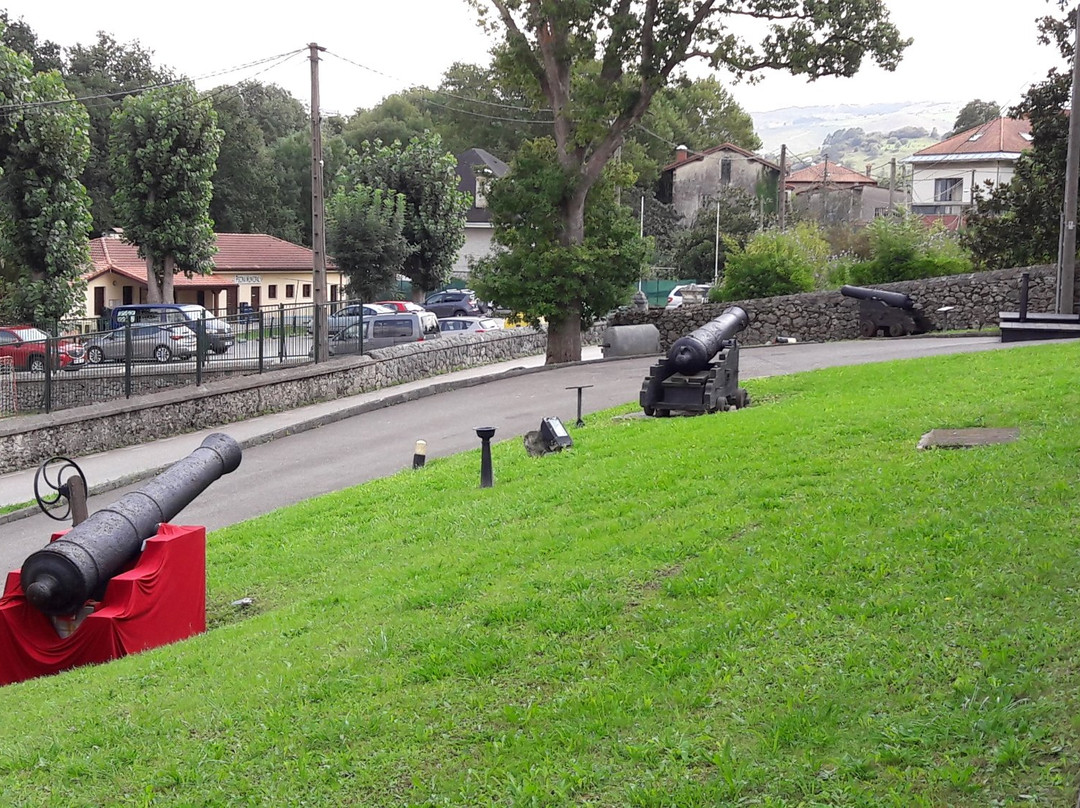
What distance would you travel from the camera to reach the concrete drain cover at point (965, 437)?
1078 centimetres

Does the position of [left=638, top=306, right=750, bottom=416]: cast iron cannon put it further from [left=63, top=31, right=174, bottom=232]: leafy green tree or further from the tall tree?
[left=63, top=31, right=174, bottom=232]: leafy green tree

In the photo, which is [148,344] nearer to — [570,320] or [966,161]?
[570,320]

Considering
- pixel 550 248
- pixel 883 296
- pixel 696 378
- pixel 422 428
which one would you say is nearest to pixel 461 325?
pixel 550 248

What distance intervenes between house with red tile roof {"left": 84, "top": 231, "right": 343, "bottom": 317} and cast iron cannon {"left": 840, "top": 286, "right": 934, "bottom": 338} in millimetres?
28492

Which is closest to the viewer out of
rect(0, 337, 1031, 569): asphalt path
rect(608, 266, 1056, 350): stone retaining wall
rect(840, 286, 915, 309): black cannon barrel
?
rect(0, 337, 1031, 569): asphalt path

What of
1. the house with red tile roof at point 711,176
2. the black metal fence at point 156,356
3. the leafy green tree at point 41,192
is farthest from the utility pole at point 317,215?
the house with red tile roof at point 711,176

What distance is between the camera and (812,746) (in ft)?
16.6

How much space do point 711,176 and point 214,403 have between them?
62.8 meters

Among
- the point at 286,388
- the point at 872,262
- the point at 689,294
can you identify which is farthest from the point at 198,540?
the point at 689,294

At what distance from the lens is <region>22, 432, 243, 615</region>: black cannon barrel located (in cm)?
906

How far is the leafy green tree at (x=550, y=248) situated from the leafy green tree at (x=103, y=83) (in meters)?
35.1

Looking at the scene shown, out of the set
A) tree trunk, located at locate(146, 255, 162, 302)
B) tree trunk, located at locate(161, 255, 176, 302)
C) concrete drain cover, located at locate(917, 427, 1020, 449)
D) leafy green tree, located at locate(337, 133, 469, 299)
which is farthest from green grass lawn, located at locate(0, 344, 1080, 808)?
leafy green tree, located at locate(337, 133, 469, 299)

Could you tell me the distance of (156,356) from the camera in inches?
931

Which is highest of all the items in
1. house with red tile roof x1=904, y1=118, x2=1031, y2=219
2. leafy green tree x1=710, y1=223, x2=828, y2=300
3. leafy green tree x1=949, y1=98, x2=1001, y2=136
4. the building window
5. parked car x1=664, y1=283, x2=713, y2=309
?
leafy green tree x1=949, y1=98, x2=1001, y2=136
